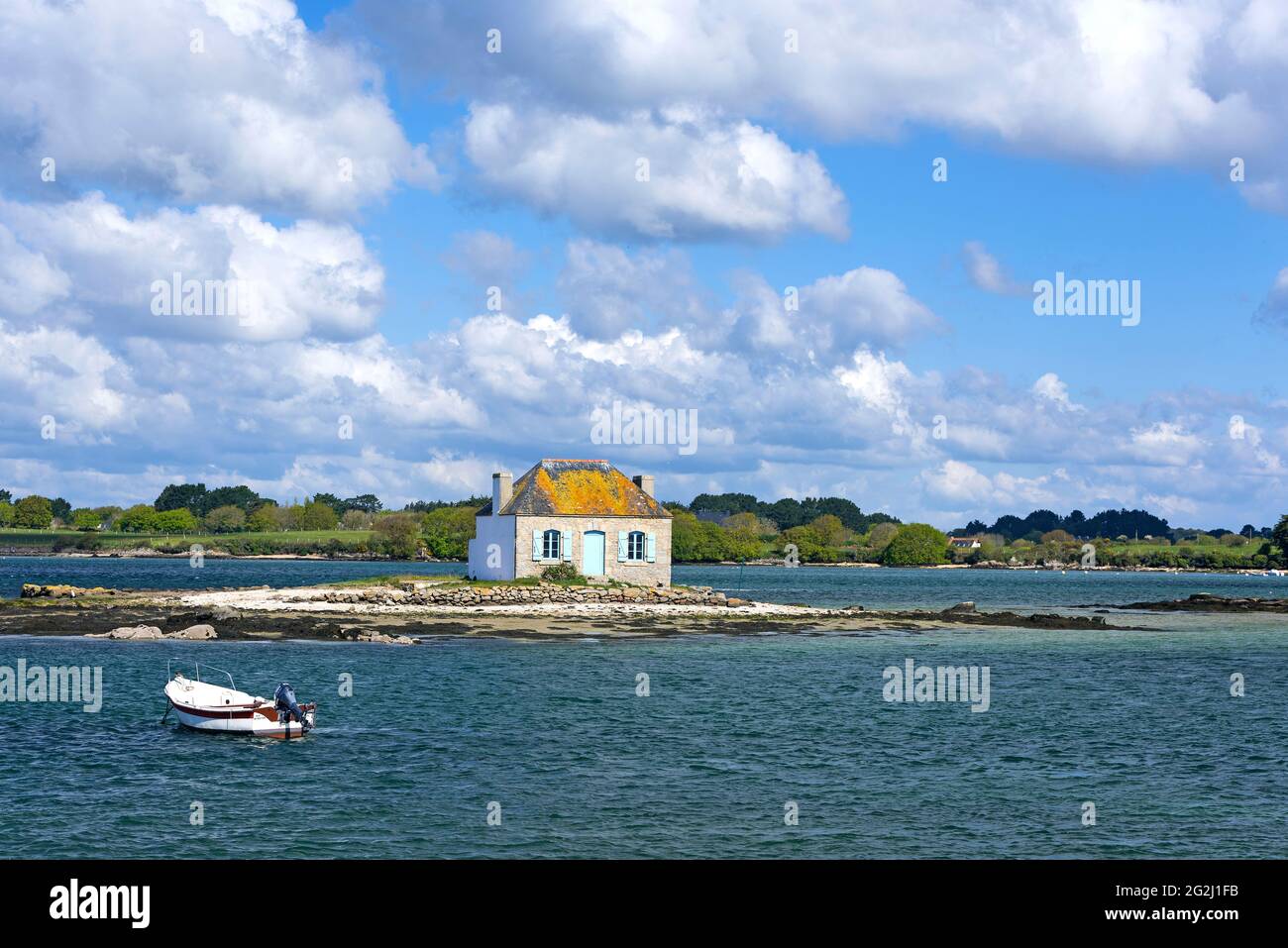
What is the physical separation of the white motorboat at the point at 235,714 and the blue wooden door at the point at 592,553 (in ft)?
114

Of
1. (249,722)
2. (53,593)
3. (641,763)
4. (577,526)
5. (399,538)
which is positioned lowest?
(641,763)

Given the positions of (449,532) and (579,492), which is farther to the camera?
(449,532)

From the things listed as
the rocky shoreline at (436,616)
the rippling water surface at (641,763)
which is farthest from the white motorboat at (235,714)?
the rocky shoreline at (436,616)

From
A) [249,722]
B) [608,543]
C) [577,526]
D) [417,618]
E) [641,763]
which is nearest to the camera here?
[641,763]

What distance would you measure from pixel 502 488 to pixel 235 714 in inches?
1439

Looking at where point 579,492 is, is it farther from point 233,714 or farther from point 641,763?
point 641,763

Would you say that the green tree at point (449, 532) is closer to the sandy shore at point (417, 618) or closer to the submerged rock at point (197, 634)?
the sandy shore at point (417, 618)

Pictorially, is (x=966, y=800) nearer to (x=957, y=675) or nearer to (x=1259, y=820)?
(x=1259, y=820)

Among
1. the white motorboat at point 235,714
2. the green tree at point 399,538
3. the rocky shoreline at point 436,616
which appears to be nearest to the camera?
the white motorboat at point 235,714

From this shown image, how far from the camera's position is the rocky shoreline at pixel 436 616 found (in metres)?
48.6

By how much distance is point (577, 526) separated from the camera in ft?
201

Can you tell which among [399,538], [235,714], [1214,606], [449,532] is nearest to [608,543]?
[235,714]
